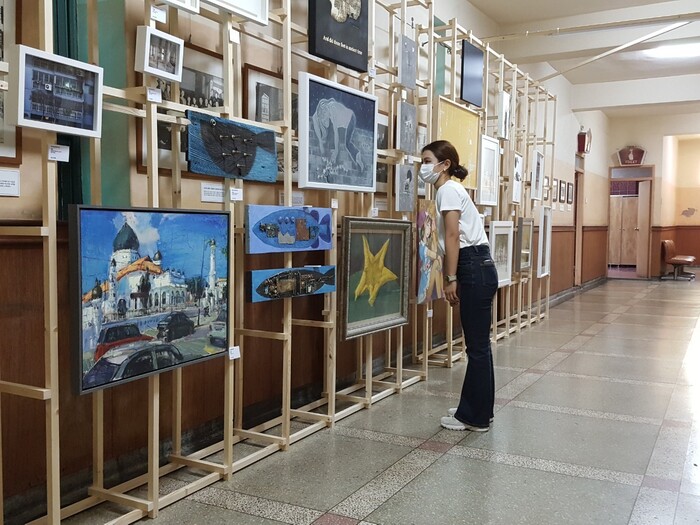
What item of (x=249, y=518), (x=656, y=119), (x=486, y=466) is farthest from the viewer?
(x=656, y=119)

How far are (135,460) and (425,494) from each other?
1.35 meters

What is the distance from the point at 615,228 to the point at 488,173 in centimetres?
1041

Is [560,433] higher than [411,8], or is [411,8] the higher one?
[411,8]

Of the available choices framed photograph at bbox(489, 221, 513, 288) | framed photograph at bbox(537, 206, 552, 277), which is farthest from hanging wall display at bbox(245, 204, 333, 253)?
framed photograph at bbox(537, 206, 552, 277)

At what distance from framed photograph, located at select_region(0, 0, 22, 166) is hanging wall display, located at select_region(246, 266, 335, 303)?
1.17 metres

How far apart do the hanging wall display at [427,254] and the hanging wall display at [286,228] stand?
1.01 metres

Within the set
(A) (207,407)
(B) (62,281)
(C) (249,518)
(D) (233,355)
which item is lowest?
(C) (249,518)

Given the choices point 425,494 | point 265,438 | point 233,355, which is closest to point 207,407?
point 265,438

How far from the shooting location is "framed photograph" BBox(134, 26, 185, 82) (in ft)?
8.04

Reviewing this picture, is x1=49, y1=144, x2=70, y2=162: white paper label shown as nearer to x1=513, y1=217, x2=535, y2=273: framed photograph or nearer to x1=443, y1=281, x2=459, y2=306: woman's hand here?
x1=443, y1=281, x2=459, y2=306: woman's hand

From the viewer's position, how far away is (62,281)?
105 inches

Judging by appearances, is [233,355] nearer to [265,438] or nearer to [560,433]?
[265,438]

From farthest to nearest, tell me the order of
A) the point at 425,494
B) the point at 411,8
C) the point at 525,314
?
the point at 525,314, the point at 411,8, the point at 425,494

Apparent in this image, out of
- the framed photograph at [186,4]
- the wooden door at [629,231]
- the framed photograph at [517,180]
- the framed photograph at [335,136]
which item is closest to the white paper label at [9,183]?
the framed photograph at [186,4]
